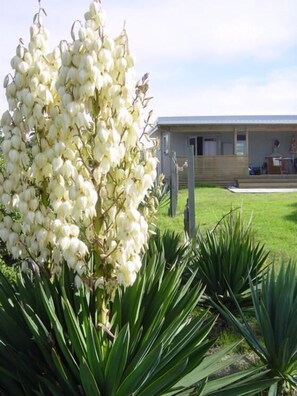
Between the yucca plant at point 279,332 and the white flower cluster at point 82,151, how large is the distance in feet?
4.44

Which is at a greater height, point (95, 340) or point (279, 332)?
point (95, 340)

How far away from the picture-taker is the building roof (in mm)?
24656

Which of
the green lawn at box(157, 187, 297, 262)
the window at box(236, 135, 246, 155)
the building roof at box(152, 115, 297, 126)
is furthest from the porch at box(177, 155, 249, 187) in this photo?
the green lawn at box(157, 187, 297, 262)

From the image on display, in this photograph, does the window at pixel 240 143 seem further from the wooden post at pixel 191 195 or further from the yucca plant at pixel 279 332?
the yucca plant at pixel 279 332

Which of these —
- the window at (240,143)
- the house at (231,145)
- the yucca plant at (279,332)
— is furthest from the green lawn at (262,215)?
the window at (240,143)

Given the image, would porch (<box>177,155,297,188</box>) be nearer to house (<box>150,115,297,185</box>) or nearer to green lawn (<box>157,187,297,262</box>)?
house (<box>150,115,297,185</box>)

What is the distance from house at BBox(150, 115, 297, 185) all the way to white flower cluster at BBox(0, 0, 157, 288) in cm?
2070

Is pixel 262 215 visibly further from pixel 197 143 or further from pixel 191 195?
pixel 197 143

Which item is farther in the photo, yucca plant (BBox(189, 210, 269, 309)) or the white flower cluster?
yucca plant (BBox(189, 210, 269, 309))

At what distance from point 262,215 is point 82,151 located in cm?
1134

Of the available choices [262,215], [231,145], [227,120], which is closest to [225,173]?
[227,120]

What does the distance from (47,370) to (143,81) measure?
169 centimetres

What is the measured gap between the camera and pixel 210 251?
562cm

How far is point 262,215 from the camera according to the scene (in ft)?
45.1
